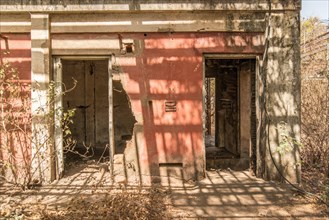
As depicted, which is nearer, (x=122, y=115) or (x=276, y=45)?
(x=276, y=45)

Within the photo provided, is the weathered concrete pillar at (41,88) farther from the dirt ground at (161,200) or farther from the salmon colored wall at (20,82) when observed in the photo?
the dirt ground at (161,200)

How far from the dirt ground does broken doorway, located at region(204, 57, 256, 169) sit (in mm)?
1192

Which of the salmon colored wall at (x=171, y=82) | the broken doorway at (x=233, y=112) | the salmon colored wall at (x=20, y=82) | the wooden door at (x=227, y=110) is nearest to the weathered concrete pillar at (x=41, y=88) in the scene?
the salmon colored wall at (x=20, y=82)

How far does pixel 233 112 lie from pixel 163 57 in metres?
3.09

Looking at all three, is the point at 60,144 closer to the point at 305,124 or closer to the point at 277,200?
the point at 277,200

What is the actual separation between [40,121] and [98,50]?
1.81m

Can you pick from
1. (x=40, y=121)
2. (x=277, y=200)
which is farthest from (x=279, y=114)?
(x=40, y=121)

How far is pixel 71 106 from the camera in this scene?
399 inches

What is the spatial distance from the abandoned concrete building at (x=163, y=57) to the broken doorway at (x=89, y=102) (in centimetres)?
394

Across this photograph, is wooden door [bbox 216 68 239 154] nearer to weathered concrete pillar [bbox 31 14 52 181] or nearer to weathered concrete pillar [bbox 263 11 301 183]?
weathered concrete pillar [bbox 263 11 301 183]

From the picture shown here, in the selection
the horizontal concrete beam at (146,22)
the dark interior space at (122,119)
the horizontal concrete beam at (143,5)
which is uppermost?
the horizontal concrete beam at (143,5)

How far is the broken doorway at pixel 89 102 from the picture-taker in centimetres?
1012

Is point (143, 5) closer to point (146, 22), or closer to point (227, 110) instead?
point (146, 22)

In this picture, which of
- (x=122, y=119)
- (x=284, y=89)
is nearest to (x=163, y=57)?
(x=284, y=89)
